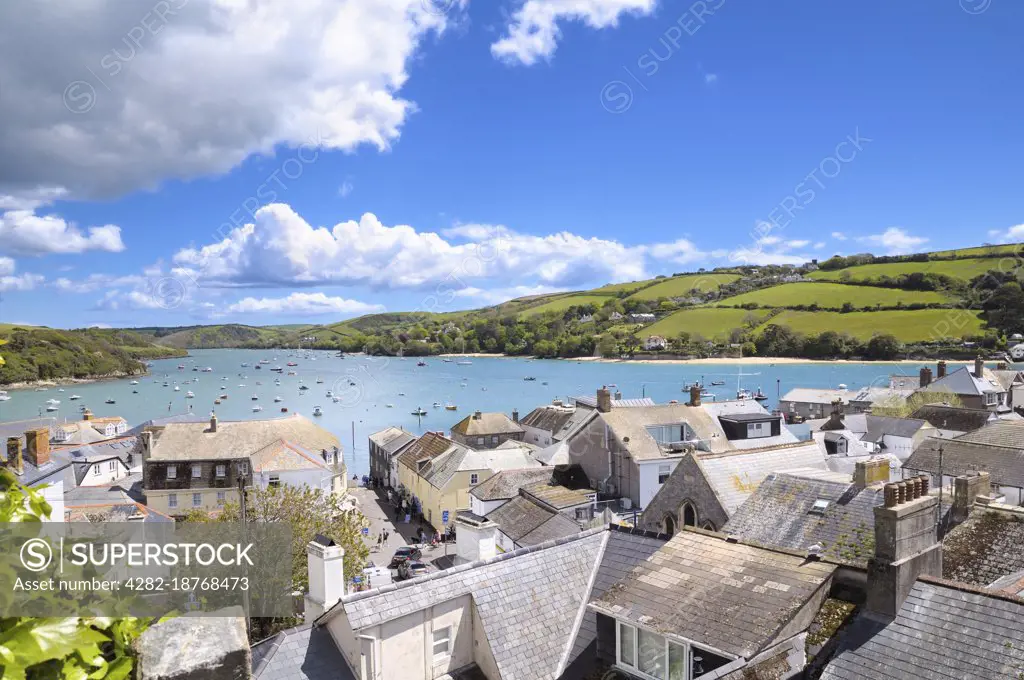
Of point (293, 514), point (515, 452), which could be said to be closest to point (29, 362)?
point (515, 452)

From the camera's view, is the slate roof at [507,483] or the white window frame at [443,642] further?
the slate roof at [507,483]

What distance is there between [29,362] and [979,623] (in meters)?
221

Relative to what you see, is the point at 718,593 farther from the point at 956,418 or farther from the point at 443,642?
the point at 956,418

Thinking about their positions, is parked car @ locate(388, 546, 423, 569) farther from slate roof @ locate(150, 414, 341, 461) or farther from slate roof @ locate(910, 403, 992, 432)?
slate roof @ locate(910, 403, 992, 432)

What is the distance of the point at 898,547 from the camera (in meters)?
10.7

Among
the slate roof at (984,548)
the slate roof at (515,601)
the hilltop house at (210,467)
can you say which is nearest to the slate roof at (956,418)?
the slate roof at (984,548)

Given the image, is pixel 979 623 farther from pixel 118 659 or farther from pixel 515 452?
pixel 515 452

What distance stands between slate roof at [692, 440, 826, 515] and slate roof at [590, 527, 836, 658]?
8.48 m

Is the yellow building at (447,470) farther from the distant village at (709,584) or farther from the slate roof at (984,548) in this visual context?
the slate roof at (984,548)

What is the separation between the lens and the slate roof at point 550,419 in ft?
217

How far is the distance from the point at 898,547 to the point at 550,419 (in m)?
57.9

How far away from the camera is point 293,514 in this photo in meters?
24.3

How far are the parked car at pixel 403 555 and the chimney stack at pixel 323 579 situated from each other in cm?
2237

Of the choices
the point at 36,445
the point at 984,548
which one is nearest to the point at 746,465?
the point at 984,548
